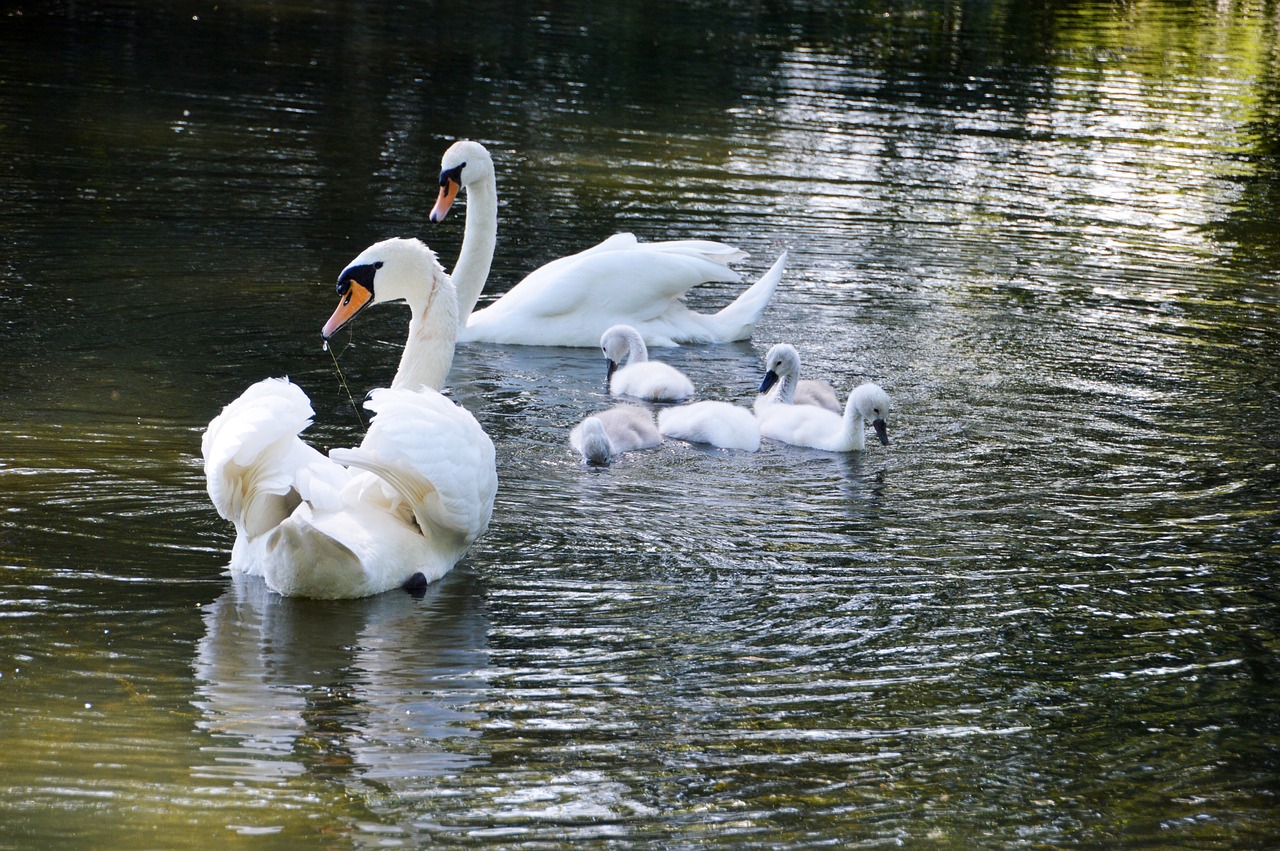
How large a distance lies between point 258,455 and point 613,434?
268 centimetres

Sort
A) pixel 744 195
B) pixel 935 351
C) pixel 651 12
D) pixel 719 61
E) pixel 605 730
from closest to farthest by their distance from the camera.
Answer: pixel 605 730
pixel 935 351
pixel 744 195
pixel 719 61
pixel 651 12

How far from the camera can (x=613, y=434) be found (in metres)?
8.00

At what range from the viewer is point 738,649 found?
557 cm

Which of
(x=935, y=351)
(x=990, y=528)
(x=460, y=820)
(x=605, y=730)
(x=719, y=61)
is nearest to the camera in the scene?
(x=460, y=820)

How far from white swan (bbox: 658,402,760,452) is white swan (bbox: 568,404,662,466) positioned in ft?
0.49

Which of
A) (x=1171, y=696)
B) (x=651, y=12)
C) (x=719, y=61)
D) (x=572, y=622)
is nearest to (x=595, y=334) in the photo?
(x=572, y=622)

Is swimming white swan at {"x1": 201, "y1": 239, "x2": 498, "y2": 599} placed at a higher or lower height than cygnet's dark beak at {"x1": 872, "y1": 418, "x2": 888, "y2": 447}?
higher

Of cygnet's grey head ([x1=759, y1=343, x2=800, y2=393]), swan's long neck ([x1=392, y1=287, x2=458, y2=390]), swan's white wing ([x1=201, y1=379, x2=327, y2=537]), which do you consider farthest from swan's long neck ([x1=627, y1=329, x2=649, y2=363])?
swan's white wing ([x1=201, y1=379, x2=327, y2=537])

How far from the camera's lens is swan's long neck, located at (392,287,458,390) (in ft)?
23.2

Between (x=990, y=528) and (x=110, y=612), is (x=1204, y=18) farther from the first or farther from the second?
(x=110, y=612)

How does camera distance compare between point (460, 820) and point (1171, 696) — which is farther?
point (1171, 696)

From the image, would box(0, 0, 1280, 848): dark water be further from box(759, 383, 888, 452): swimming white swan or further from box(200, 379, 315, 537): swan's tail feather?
box(200, 379, 315, 537): swan's tail feather

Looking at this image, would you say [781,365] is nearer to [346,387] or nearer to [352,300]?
[346,387]

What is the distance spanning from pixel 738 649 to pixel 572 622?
0.60 metres
